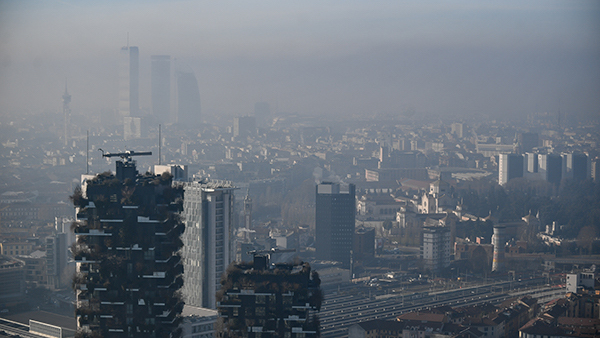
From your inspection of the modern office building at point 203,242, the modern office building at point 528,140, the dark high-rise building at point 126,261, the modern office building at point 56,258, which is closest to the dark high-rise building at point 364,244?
the modern office building at point 56,258

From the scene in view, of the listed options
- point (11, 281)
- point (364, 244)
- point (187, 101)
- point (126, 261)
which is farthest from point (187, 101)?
point (126, 261)

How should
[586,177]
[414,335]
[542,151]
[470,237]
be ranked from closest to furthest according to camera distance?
[414,335]
[470,237]
[586,177]
[542,151]

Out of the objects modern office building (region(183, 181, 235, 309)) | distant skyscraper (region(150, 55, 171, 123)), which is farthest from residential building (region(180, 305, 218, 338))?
distant skyscraper (region(150, 55, 171, 123))

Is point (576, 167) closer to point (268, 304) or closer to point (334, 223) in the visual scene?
point (334, 223)

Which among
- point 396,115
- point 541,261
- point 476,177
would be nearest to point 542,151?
point 476,177

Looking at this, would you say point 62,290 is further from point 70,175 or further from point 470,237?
point 70,175

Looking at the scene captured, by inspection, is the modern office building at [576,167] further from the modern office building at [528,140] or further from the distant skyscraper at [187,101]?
the distant skyscraper at [187,101]
